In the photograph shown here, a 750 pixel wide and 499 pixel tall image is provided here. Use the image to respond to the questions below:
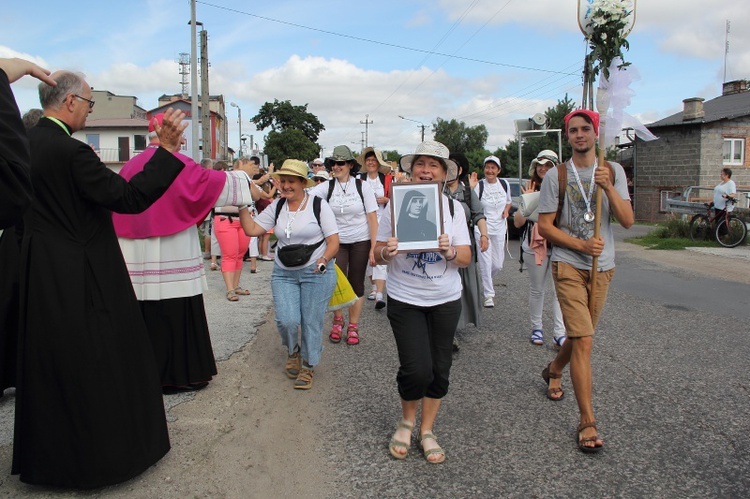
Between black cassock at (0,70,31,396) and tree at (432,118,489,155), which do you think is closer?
black cassock at (0,70,31,396)

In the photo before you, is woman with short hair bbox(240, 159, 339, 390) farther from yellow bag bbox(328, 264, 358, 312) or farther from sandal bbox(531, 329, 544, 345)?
sandal bbox(531, 329, 544, 345)

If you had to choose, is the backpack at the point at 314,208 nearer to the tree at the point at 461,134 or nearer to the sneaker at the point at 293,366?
the sneaker at the point at 293,366

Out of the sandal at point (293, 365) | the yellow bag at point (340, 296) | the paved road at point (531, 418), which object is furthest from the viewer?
the yellow bag at point (340, 296)

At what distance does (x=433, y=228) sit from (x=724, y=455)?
2.21 metres

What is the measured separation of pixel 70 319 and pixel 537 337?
4581 mm

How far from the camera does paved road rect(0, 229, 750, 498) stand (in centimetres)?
337

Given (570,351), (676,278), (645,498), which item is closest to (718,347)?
(570,351)

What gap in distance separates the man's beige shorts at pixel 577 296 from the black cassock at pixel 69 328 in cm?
266

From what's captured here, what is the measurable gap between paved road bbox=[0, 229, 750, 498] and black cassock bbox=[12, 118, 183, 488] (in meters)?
0.34

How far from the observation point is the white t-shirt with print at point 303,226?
5.05 m

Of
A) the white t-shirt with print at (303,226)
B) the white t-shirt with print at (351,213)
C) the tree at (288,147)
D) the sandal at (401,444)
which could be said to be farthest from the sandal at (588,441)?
the tree at (288,147)

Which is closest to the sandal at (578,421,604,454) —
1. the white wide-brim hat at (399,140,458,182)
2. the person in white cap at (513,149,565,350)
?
the white wide-brim hat at (399,140,458,182)

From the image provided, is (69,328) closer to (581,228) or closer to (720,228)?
(581,228)

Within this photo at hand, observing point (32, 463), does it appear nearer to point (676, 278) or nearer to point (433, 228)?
point (433, 228)
